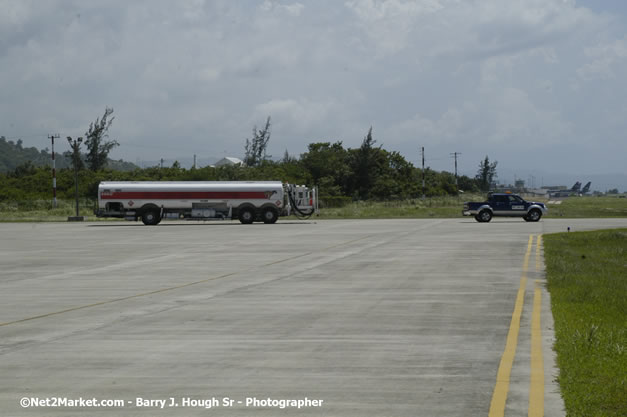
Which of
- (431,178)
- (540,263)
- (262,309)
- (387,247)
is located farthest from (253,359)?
(431,178)

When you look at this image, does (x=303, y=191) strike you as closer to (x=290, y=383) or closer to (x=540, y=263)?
(x=540, y=263)

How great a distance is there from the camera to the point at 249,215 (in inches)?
2146

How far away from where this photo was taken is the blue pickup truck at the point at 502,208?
5319 centimetres

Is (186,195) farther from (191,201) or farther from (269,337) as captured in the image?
(269,337)

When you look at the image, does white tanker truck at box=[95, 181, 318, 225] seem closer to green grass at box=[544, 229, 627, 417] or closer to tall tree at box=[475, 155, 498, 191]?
green grass at box=[544, 229, 627, 417]

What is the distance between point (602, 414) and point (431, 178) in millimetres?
135282

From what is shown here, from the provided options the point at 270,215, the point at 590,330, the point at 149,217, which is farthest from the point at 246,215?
the point at 590,330

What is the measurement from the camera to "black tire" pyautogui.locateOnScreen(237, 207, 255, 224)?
5447 cm

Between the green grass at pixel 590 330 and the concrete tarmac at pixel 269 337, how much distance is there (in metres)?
0.24

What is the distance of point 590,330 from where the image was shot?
10422 mm

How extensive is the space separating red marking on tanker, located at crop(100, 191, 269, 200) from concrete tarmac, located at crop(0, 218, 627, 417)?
30.1 metres

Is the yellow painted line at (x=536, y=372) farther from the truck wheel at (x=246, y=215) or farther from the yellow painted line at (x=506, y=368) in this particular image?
the truck wheel at (x=246, y=215)

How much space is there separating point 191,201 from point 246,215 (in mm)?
3795

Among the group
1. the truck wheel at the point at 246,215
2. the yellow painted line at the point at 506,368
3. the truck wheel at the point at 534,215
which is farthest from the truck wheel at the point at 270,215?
the yellow painted line at the point at 506,368
